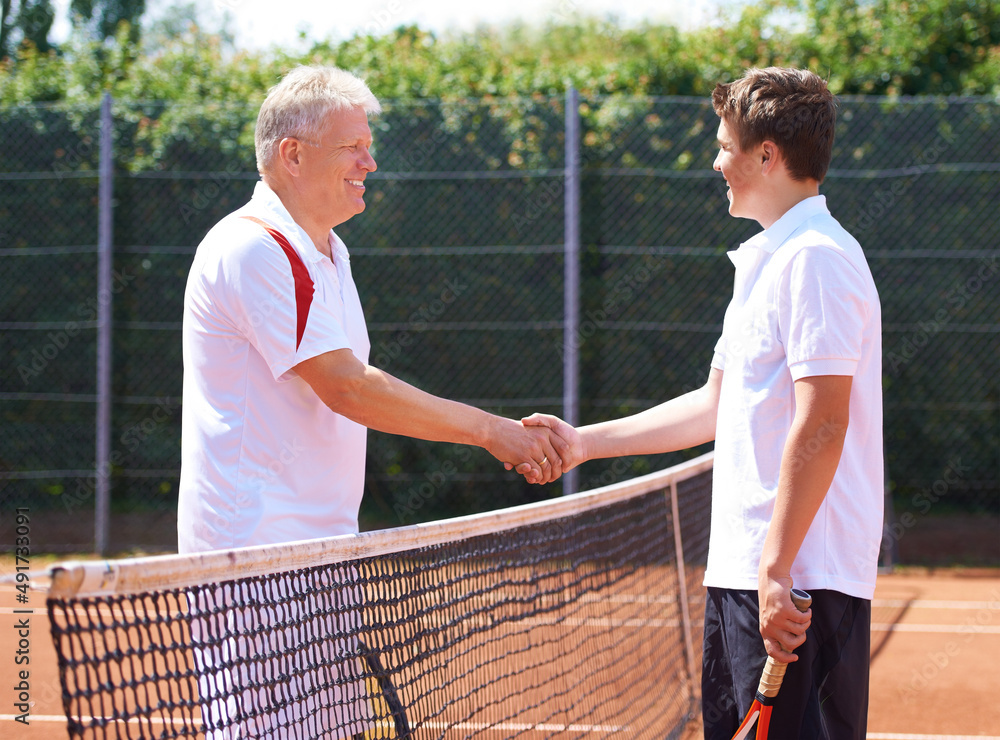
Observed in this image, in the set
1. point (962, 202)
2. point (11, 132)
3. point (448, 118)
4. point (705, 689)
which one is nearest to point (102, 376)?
point (11, 132)

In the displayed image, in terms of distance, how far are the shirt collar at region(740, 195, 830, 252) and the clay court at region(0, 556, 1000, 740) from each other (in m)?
2.85

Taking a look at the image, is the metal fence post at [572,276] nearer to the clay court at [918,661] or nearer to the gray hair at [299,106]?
the clay court at [918,661]

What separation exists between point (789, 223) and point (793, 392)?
1.31ft

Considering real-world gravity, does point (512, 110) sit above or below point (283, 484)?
above

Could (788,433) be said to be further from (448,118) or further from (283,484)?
(448,118)

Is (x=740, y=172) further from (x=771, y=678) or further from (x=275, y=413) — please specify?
(x=275, y=413)

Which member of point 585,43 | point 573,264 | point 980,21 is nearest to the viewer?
point 573,264

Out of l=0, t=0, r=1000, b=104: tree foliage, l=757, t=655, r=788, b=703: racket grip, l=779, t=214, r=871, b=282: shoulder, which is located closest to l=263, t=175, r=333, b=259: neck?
l=779, t=214, r=871, b=282: shoulder

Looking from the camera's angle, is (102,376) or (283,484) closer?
(283,484)

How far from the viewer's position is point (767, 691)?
2.04 meters

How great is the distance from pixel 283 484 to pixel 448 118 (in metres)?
6.14

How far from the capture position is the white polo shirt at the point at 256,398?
225cm

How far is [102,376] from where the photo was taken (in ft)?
25.2

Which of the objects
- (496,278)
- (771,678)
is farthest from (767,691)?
(496,278)
